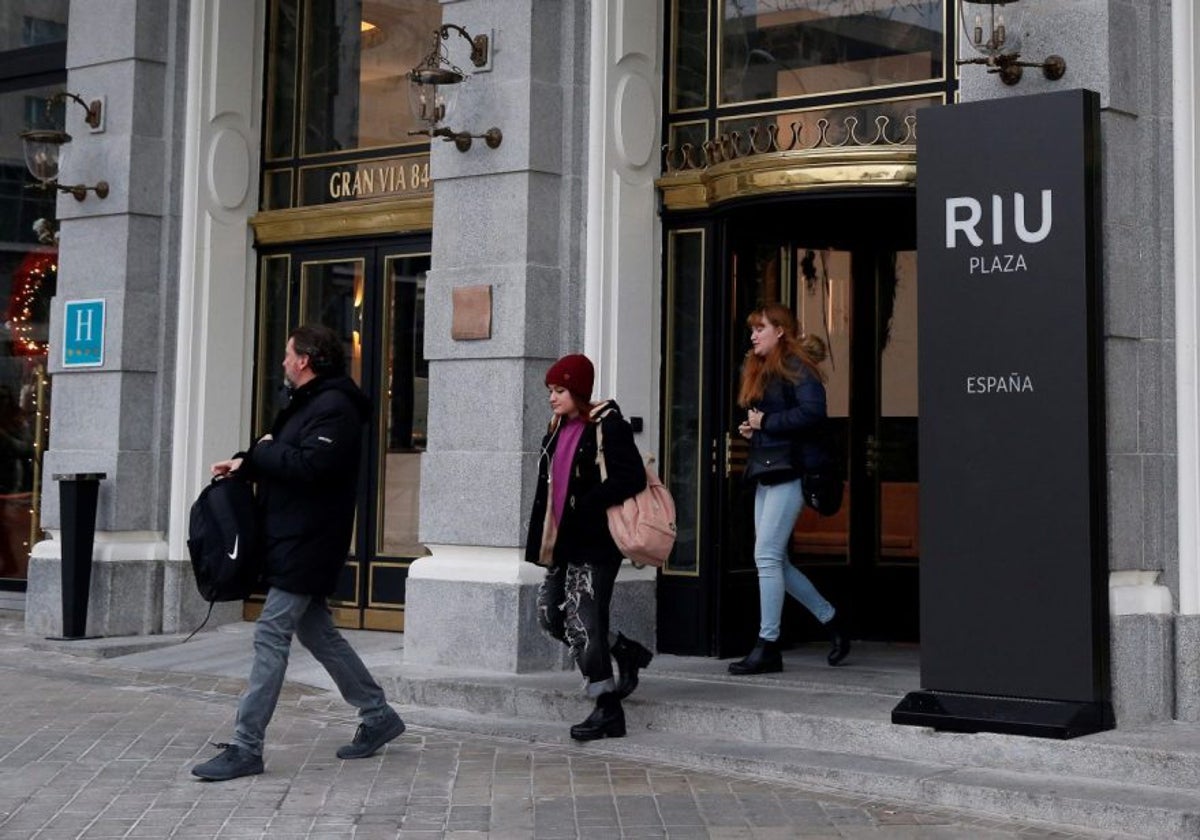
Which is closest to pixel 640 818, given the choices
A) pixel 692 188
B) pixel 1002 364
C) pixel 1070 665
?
pixel 1070 665

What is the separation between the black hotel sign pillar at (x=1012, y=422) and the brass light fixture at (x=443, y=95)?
3355 millimetres

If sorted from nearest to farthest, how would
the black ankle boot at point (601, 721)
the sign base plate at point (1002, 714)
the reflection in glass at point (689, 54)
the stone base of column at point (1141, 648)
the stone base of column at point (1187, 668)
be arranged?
1. the sign base plate at point (1002, 714)
2. the stone base of column at point (1141, 648)
3. the stone base of column at point (1187, 668)
4. the black ankle boot at point (601, 721)
5. the reflection in glass at point (689, 54)

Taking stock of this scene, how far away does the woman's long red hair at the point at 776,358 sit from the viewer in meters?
10.0

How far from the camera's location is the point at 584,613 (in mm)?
8492

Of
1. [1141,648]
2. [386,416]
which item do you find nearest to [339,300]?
[386,416]

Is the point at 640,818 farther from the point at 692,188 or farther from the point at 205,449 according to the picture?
the point at 205,449

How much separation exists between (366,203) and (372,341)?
957 millimetres

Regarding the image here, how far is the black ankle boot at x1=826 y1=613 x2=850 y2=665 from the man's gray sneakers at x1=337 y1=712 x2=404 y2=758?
9.57ft

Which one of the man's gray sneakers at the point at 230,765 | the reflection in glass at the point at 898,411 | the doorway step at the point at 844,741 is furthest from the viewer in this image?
the reflection in glass at the point at 898,411

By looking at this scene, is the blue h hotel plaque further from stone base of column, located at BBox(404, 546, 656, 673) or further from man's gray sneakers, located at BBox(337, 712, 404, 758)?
man's gray sneakers, located at BBox(337, 712, 404, 758)

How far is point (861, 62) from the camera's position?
1056 cm

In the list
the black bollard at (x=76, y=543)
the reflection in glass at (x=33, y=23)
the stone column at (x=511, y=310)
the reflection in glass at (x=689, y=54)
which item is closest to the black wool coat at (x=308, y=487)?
the stone column at (x=511, y=310)

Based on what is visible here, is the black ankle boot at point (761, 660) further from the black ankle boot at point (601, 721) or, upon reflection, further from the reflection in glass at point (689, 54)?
the reflection in glass at point (689, 54)

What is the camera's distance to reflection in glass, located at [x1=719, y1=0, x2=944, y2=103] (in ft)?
34.1
